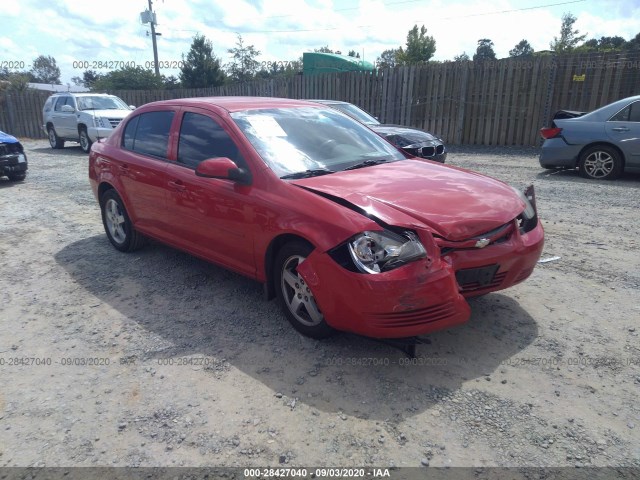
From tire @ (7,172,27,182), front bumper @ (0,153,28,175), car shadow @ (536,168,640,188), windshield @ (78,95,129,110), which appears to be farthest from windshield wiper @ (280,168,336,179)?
windshield @ (78,95,129,110)

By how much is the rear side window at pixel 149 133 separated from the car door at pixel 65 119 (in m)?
11.6

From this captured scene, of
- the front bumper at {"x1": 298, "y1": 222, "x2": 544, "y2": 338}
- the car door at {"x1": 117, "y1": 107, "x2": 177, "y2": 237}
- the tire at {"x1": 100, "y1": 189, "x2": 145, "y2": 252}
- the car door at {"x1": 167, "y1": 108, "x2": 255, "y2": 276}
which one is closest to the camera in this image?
the front bumper at {"x1": 298, "y1": 222, "x2": 544, "y2": 338}

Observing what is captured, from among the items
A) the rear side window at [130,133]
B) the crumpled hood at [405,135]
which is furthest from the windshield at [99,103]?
the rear side window at [130,133]

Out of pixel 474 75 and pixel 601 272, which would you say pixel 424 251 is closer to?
pixel 601 272

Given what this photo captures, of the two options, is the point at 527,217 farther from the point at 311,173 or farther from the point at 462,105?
the point at 462,105

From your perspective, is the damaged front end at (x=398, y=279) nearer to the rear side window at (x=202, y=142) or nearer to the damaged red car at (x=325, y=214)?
the damaged red car at (x=325, y=214)

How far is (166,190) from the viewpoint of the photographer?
181 inches

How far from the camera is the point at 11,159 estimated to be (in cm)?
1005

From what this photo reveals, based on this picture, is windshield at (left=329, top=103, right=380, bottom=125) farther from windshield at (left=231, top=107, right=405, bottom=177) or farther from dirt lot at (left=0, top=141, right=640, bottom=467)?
dirt lot at (left=0, top=141, right=640, bottom=467)

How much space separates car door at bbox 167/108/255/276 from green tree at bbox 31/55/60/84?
10212cm

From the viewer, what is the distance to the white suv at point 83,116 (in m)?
14.4

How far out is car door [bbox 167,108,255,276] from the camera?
3.86m

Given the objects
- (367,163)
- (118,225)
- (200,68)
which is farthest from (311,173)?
(200,68)

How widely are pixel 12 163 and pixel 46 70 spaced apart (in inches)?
3916
